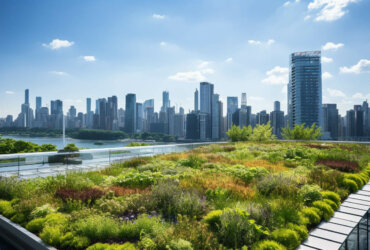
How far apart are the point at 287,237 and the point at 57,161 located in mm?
8929

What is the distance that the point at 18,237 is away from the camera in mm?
4238

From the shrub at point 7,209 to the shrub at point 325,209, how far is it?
680 cm

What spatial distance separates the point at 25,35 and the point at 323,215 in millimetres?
21681

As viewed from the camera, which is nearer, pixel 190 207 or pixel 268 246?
pixel 268 246

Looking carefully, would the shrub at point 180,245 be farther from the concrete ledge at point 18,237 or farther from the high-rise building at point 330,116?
the high-rise building at point 330,116

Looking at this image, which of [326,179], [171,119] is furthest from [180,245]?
[171,119]

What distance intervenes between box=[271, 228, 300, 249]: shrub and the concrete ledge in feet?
11.7

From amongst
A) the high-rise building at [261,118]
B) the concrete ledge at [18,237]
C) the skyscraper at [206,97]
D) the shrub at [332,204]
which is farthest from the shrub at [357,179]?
the skyscraper at [206,97]

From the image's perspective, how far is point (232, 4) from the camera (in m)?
13.0

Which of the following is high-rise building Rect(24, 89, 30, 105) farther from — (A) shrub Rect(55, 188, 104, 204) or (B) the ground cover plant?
(B) the ground cover plant

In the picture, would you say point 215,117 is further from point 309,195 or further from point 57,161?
point 309,195

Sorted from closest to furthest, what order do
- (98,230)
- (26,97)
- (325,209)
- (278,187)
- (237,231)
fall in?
1. (237,231)
2. (98,230)
3. (325,209)
4. (278,187)
5. (26,97)

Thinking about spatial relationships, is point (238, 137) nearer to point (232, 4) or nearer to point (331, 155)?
point (331, 155)

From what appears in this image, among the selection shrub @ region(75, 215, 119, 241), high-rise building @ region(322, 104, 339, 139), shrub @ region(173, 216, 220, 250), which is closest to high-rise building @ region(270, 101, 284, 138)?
high-rise building @ region(322, 104, 339, 139)
